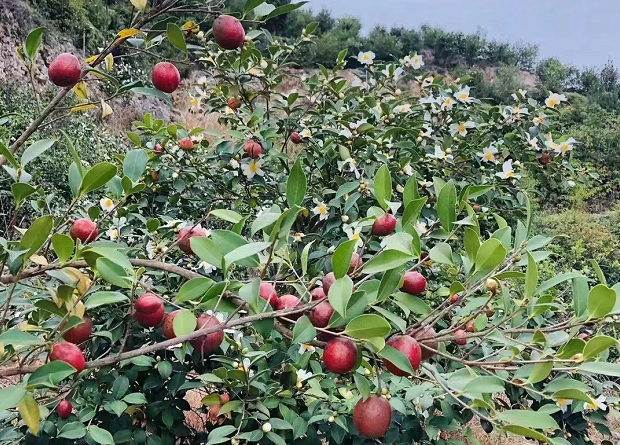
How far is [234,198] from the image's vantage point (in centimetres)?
175

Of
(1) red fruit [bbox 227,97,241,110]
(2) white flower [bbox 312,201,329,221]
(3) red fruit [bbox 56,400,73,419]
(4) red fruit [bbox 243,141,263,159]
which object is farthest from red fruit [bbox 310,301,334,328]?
(1) red fruit [bbox 227,97,241,110]

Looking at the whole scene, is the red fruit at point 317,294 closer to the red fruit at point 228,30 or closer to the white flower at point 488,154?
the red fruit at point 228,30

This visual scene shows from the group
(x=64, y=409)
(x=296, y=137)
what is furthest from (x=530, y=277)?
(x=296, y=137)

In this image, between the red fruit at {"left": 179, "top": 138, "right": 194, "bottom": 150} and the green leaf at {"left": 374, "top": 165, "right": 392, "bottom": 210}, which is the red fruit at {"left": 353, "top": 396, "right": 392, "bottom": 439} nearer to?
the green leaf at {"left": 374, "top": 165, "right": 392, "bottom": 210}

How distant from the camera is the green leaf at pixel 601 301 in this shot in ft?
1.71

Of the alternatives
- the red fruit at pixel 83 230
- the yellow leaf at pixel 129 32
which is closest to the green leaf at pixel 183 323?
the red fruit at pixel 83 230

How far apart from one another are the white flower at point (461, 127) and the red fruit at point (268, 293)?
4.96 feet

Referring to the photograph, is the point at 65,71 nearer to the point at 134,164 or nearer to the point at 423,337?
the point at 134,164

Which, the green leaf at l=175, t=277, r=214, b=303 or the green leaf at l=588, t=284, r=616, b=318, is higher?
the green leaf at l=588, t=284, r=616, b=318

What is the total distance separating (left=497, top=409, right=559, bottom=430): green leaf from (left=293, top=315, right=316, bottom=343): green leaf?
0.17 metres

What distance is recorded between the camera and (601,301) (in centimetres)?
53

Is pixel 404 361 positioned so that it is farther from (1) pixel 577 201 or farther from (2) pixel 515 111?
(1) pixel 577 201

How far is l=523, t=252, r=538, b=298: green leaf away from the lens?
54 cm

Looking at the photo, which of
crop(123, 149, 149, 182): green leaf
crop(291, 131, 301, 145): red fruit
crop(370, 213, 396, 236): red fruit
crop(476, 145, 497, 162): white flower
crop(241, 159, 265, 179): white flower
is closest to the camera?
crop(370, 213, 396, 236): red fruit
